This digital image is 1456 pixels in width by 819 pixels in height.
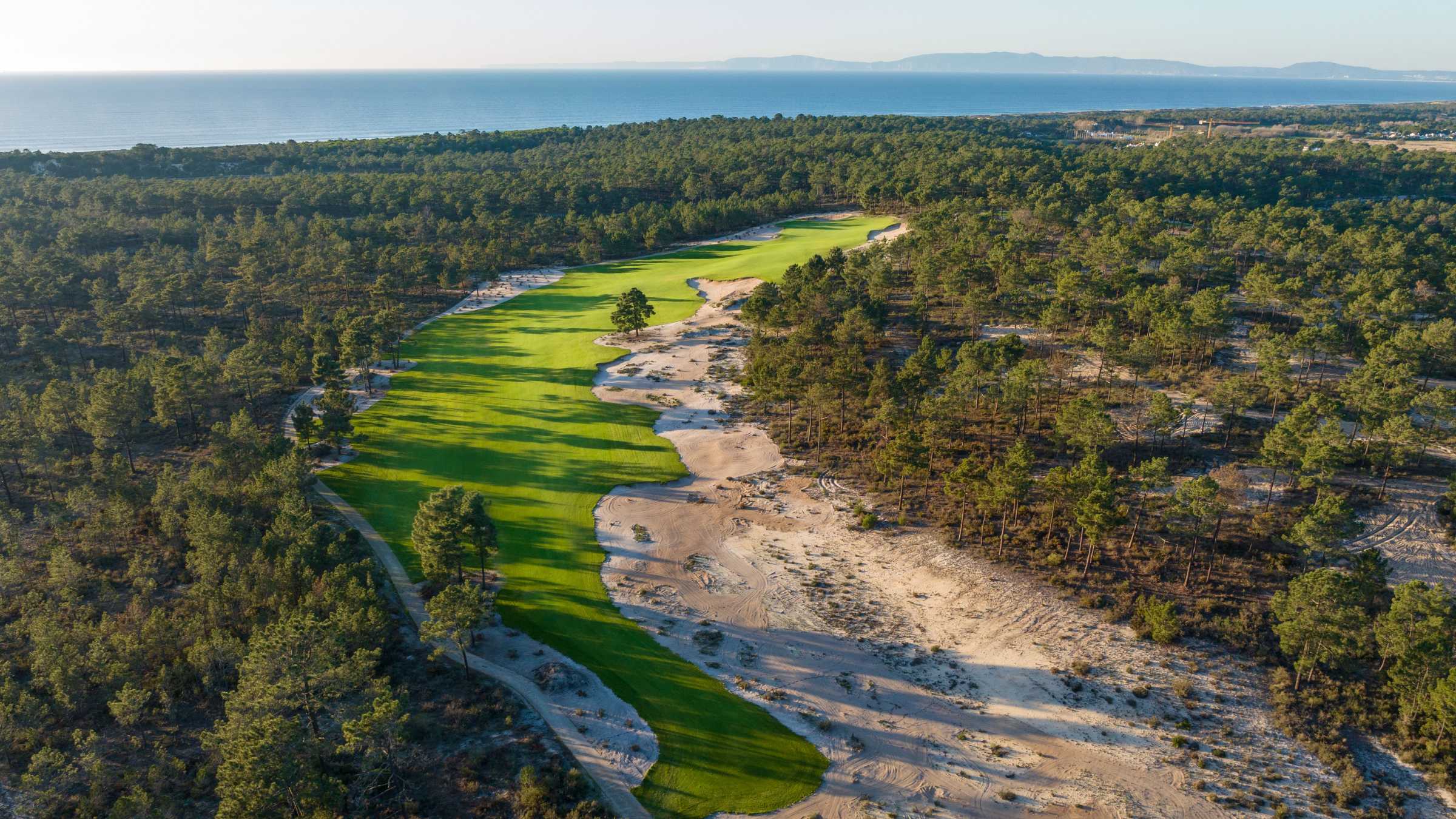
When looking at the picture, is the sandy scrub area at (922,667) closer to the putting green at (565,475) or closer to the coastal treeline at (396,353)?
the putting green at (565,475)

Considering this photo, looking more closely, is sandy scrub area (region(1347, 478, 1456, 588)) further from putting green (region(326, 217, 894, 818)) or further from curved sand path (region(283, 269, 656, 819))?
curved sand path (region(283, 269, 656, 819))

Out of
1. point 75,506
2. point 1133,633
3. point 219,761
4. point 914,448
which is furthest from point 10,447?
point 1133,633

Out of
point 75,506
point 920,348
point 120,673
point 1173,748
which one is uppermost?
point 920,348

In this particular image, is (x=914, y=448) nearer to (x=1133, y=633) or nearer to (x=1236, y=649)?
(x=1133, y=633)

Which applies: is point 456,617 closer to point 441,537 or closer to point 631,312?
point 441,537

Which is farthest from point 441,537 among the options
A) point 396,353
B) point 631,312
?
point 631,312

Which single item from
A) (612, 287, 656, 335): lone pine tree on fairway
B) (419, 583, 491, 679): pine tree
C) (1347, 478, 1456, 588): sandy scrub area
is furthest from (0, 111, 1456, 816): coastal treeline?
(612, 287, 656, 335): lone pine tree on fairway

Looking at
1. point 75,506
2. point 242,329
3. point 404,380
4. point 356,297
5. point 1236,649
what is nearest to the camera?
point 1236,649

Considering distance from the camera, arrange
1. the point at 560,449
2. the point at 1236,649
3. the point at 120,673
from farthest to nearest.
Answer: the point at 560,449, the point at 1236,649, the point at 120,673
